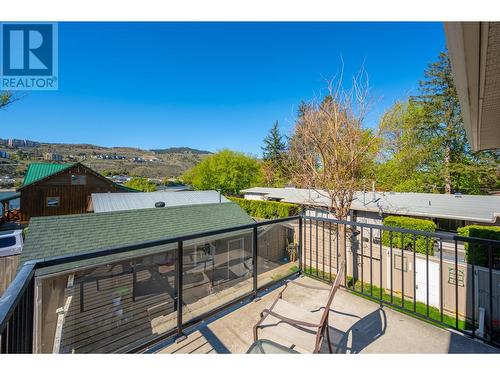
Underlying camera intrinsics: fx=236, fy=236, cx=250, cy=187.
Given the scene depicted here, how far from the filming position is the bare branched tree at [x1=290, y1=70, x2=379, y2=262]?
8117 millimetres

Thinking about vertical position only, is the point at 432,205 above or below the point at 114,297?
above

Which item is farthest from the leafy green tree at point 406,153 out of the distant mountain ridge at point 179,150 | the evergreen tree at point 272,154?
the distant mountain ridge at point 179,150

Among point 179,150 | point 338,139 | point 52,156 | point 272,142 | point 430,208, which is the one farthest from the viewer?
point 179,150

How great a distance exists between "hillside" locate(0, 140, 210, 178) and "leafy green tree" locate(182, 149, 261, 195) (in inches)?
256

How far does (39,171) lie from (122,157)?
16.5 meters

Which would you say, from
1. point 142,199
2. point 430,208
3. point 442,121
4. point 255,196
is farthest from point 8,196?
point 442,121

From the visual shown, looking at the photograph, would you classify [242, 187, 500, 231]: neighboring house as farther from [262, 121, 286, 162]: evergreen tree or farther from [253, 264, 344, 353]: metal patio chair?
[262, 121, 286, 162]: evergreen tree

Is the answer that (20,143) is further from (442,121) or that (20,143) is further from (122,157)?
(442,121)

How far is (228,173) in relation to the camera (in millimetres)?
27078

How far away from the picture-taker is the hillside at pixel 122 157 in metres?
23.6

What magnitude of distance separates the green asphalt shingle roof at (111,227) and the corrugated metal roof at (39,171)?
1616cm
